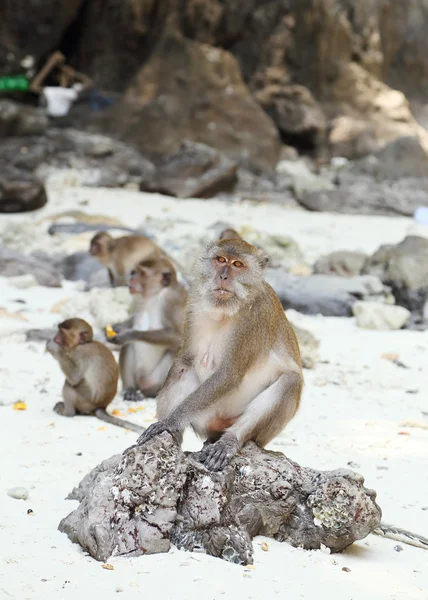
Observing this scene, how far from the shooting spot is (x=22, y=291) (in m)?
9.70

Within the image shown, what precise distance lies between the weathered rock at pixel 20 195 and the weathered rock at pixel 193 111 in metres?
4.56

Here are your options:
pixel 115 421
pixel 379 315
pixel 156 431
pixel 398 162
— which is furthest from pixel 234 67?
pixel 156 431

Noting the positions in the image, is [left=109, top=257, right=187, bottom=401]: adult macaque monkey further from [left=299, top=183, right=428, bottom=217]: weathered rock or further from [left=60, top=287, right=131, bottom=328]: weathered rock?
[left=299, top=183, right=428, bottom=217]: weathered rock

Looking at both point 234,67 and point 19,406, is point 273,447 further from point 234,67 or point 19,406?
point 234,67

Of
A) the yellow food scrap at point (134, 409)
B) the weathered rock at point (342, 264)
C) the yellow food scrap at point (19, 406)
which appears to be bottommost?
the weathered rock at point (342, 264)

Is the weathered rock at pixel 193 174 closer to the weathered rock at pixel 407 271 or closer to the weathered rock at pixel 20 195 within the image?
the weathered rock at pixel 20 195

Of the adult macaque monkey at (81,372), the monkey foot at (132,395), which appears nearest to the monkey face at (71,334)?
the adult macaque monkey at (81,372)

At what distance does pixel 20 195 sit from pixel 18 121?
436cm

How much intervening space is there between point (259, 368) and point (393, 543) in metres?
0.99

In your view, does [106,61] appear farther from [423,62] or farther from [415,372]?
[415,372]

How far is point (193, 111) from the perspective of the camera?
19.0 metres

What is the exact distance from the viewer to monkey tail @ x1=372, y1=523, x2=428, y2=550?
4.22 meters

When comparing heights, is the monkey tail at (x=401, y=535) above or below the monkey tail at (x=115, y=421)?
above

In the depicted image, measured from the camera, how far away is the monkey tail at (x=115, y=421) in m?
5.84
